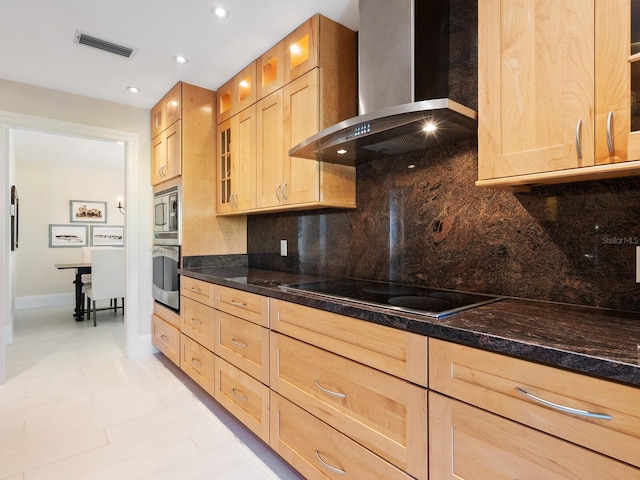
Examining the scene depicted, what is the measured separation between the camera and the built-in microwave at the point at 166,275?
289 centimetres

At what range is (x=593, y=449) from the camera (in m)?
0.75

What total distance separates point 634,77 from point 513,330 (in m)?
0.76

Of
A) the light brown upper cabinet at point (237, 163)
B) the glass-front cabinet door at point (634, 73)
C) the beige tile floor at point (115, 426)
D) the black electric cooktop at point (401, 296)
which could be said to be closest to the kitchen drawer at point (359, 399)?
the black electric cooktop at point (401, 296)

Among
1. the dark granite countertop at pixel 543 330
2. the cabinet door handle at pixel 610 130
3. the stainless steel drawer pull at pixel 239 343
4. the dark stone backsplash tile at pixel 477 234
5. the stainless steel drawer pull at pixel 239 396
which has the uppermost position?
the cabinet door handle at pixel 610 130

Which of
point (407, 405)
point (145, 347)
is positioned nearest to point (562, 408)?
point (407, 405)

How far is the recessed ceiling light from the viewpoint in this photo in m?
1.92

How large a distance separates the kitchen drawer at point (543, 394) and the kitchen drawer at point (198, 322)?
1673mm

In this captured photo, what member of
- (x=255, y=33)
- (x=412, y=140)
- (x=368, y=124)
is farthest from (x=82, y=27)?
(x=412, y=140)

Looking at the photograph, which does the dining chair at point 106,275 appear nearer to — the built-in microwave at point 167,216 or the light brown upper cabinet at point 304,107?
the built-in microwave at point 167,216

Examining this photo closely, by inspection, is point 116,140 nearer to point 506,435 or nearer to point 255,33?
point 255,33

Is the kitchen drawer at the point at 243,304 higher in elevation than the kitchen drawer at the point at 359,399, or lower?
higher

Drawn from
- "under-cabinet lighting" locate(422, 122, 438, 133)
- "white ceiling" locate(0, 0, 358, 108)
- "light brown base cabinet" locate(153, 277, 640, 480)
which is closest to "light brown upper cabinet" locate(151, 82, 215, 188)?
"white ceiling" locate(0, 0, 358, 108)

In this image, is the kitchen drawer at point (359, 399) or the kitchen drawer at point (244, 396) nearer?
the kitchen drawer at point (359, 399)

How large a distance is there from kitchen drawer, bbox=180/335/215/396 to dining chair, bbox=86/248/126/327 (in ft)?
7.94
